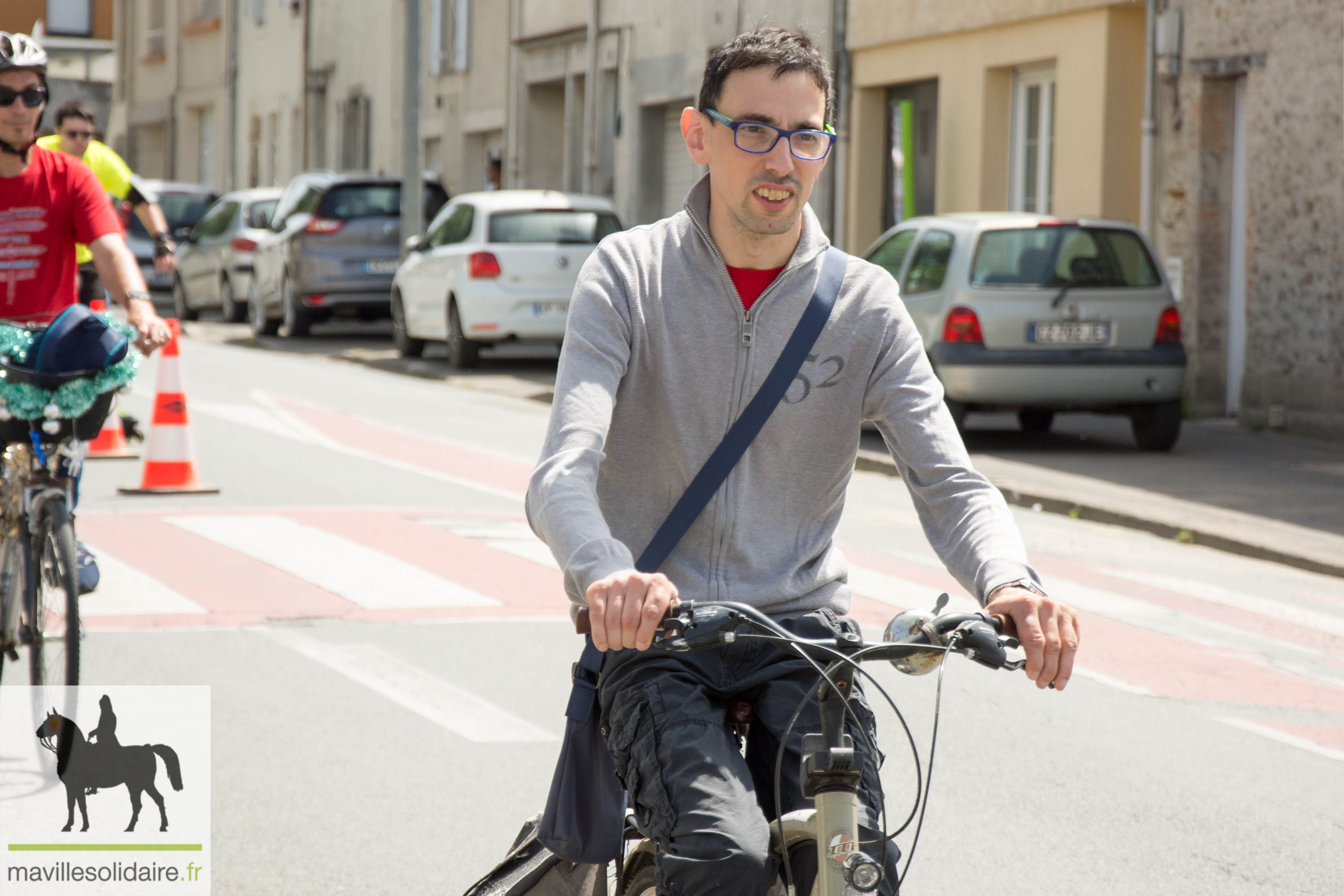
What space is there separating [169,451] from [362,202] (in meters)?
13.0

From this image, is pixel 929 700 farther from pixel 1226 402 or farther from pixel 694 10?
pixel 694 10

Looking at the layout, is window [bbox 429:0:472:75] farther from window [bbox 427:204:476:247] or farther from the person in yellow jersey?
the person in yellow jersey

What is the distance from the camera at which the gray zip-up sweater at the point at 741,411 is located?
303 cm

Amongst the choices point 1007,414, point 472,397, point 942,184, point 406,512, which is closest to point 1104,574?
point 406,512

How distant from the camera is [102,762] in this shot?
15.9 ft

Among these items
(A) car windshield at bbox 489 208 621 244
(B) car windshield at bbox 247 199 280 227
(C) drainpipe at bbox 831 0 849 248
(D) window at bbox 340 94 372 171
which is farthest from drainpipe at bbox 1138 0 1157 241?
(D) window at bbox 340 94 372 171

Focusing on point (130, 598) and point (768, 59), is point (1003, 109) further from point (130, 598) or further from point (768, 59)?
point (768, 59)

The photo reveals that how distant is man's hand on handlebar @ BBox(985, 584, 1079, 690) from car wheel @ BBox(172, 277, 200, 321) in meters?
26.1

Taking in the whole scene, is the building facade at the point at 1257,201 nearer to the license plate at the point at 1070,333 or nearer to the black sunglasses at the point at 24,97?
the license plate at the point at 1070,333

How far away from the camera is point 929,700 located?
20.9ft

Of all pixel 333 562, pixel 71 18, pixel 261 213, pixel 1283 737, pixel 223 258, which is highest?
pixel 71 18

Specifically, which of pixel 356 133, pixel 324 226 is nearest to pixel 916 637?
pixel 324 226

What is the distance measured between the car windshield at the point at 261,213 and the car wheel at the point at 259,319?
1.15m

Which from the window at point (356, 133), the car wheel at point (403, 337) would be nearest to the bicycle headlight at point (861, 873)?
the car wheel at point (403, 337)
